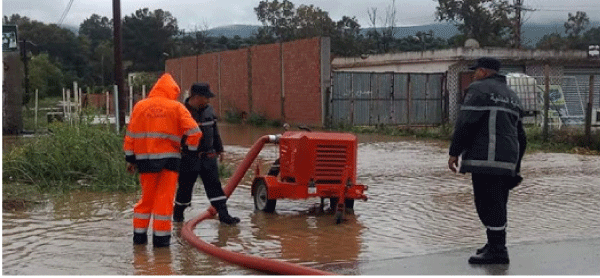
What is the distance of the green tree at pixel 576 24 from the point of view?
7088 centimetres

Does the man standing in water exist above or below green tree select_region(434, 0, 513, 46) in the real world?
below

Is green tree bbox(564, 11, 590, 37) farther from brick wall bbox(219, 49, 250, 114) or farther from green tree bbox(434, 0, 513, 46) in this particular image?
brick wall bbox(219, 49, 250, 114)

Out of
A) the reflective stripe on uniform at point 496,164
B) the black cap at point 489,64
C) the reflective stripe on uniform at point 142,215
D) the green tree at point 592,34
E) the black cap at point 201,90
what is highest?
the green tree at point 592,34

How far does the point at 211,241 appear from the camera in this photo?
8.09 meters

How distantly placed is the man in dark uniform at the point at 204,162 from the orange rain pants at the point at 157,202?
1.07 meters

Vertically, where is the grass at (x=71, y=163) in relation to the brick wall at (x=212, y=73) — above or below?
below

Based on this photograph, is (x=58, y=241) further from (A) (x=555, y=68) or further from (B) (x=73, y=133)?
(A) (x=555, y=68)

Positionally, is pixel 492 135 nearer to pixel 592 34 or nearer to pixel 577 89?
pixel 577 89

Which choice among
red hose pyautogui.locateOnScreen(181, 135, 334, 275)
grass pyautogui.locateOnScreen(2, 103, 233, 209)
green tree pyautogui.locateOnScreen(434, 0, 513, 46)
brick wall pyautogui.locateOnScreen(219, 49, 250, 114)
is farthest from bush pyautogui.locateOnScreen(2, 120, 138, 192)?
green tree pyautogui.locateOnScreen(434, 0, 513, 46)

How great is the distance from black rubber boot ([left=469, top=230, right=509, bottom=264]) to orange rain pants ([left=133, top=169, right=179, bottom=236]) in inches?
109

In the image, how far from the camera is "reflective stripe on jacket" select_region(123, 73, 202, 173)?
7676 mm

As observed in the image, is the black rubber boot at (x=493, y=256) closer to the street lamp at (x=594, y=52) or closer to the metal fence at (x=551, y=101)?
the metal fence at (x=551, y=101)

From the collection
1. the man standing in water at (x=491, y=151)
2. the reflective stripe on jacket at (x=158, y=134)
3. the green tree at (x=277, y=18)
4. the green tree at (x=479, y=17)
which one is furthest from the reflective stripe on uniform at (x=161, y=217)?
the green tree at (x=277, y=18)

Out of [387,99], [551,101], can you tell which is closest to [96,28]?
[387,99]
